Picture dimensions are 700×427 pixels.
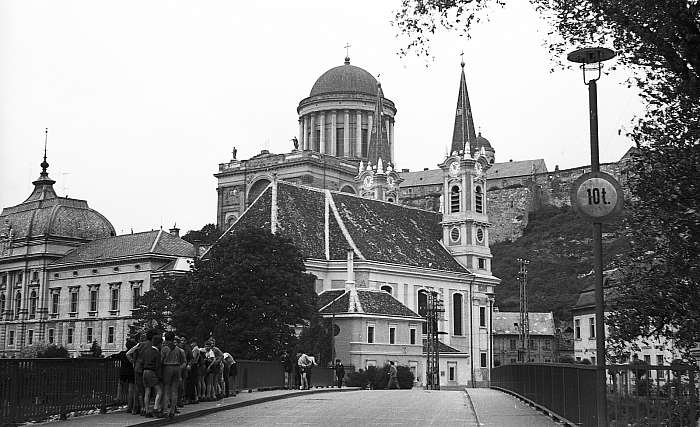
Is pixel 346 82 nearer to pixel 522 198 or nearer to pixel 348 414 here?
pixel 522 198

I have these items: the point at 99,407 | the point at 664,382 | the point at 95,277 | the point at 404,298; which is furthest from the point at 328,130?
the point at 664,382

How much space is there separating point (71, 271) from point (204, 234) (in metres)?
28.0

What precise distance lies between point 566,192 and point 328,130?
4092cm

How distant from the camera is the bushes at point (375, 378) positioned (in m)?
57.4

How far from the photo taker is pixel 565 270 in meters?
130

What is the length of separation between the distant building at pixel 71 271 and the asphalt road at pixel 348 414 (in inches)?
2226

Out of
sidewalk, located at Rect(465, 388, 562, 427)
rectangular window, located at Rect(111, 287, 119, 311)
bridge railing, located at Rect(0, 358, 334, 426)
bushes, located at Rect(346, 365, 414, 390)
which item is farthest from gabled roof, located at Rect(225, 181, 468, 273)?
bridge railing, located at Rect(0, 358, 334, 426)

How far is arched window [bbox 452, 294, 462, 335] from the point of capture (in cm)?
8144

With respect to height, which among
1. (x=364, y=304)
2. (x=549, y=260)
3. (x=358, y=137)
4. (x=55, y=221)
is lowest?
(x=364, y=304)

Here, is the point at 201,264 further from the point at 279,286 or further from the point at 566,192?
the point at 566,192

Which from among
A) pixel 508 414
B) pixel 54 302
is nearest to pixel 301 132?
pixel 54 302

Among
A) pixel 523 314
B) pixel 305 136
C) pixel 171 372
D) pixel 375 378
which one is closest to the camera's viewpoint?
pixel 171 372

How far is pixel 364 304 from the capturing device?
219ft

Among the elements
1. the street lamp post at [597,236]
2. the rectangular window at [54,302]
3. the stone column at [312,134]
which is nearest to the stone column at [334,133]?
the stone column at [312,134]
